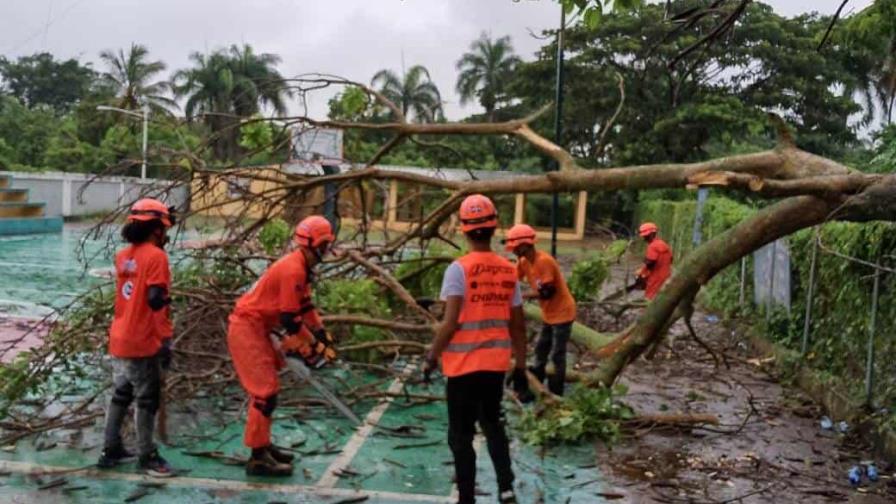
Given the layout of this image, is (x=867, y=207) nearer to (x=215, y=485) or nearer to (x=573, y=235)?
(x=215, y=485)

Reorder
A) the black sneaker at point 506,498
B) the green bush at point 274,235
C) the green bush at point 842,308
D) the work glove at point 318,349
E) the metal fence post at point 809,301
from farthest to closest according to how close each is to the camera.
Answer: the green bush at point 274,235
the metal fence post at point 809,301
the green bush at point 842,308
the work glove at point 318,349
the black sneaker at point 506,498

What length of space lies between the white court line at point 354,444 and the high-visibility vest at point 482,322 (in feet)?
4.49

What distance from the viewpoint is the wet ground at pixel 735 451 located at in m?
5.98

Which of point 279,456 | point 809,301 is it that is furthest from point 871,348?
point 279,456

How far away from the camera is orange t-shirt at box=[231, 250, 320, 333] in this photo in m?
5.67

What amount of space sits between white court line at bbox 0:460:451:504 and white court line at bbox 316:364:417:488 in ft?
0.50

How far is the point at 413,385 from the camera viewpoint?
27.6 feet

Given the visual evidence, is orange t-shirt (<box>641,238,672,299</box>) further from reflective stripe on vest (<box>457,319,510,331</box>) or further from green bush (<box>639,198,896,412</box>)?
reflective stripe on vest (<box>457,319,510,331</box>)

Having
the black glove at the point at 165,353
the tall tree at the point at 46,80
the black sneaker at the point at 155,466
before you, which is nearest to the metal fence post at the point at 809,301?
the black glove at the point at 165,353

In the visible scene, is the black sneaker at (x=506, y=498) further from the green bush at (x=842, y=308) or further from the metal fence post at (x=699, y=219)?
the metal fence post at (x=699, y=219)

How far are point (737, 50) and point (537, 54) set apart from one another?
11066 millimetres

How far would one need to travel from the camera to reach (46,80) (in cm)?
6128

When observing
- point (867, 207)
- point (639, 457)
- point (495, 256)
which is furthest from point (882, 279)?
point (495, 256)

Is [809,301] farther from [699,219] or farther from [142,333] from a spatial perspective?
[699,219]
